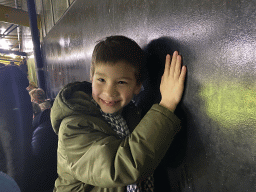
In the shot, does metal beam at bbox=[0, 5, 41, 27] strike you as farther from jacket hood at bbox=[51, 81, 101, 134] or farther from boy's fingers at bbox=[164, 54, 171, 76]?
boy's fingers at bbox=[164, 54, 171, 76]

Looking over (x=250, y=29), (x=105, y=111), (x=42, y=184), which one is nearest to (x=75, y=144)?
(x=105, y=111)

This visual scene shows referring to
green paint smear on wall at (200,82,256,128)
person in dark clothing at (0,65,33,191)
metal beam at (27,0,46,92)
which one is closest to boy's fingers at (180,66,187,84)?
green paint smear on wall at (200,82,256,128)

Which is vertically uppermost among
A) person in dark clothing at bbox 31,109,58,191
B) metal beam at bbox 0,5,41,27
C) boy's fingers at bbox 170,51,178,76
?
metal beam at bbox 0,5,41,27

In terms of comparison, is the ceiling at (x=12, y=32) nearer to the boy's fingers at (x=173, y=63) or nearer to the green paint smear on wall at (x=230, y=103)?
the boy's fingers at (x=173, y=63)

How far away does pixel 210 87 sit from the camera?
65cm

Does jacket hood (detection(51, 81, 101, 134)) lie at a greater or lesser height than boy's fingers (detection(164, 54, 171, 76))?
lesser

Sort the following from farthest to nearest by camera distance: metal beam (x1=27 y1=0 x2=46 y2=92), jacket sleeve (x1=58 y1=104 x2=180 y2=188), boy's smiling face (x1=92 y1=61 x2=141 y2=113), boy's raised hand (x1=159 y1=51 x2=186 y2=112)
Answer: metal beam (x1=27 y1=0 x2=46 y2=92)
boy's smiling face (x1=92 y1=61 x2=141 y2=113)
boy's raised hand (x1=159 y1=51 x2=186 y2=112)
jacket sleeve (x1=58 y1=104 x2=180 y2=188)

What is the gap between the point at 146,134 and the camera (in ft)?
2.31

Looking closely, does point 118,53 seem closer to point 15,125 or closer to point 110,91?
point 110,91

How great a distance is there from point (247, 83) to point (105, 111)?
68cm

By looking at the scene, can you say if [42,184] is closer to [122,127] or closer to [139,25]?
[122,127]

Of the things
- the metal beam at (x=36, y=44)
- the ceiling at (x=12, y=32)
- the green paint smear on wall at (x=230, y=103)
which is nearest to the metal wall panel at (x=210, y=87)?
the green paint smear on wall at (x=230, y=103)

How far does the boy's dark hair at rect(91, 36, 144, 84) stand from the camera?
89 centimetres

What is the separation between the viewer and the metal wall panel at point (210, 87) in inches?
20.8
